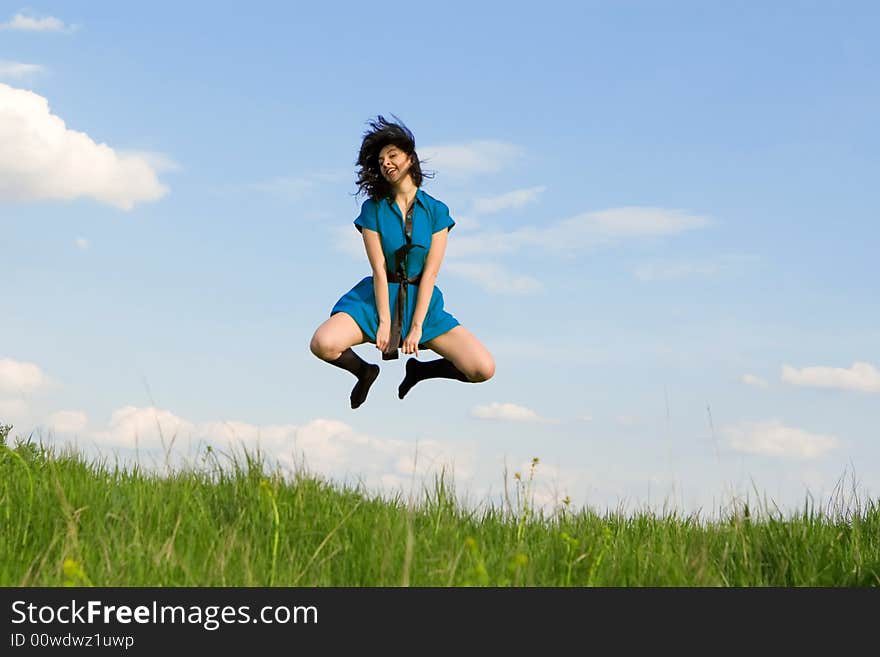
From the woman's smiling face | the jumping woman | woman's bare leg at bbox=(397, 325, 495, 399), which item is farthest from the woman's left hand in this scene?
the woman's smiling face

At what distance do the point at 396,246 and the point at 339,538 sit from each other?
3.79 metres

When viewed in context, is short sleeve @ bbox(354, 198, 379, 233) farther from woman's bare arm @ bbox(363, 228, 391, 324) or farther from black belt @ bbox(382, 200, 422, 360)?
black belt @ bbox(382, 200, 422, 360)

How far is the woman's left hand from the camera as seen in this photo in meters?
8.31

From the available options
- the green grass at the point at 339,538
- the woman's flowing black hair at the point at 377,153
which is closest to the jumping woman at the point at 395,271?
the woman's flowing black hair at the point at 377,153

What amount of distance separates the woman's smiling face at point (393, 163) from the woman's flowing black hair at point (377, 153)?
0.05 meters

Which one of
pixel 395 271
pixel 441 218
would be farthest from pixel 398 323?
pixel 441 218

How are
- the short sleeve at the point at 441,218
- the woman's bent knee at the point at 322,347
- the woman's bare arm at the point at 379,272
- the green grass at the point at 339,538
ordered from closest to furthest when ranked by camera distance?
the green grass at the point at 339,538 < the woman's bent knee at the point at 322,347 < the woman's bare arm at the point at 379,272 < the short sleeve at the point at 441,218

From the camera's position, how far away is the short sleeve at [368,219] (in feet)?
27.8

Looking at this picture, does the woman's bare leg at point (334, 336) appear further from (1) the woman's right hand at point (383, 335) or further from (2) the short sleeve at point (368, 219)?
(2) the short sleeve at point (368, 219)

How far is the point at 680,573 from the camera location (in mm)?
4766
